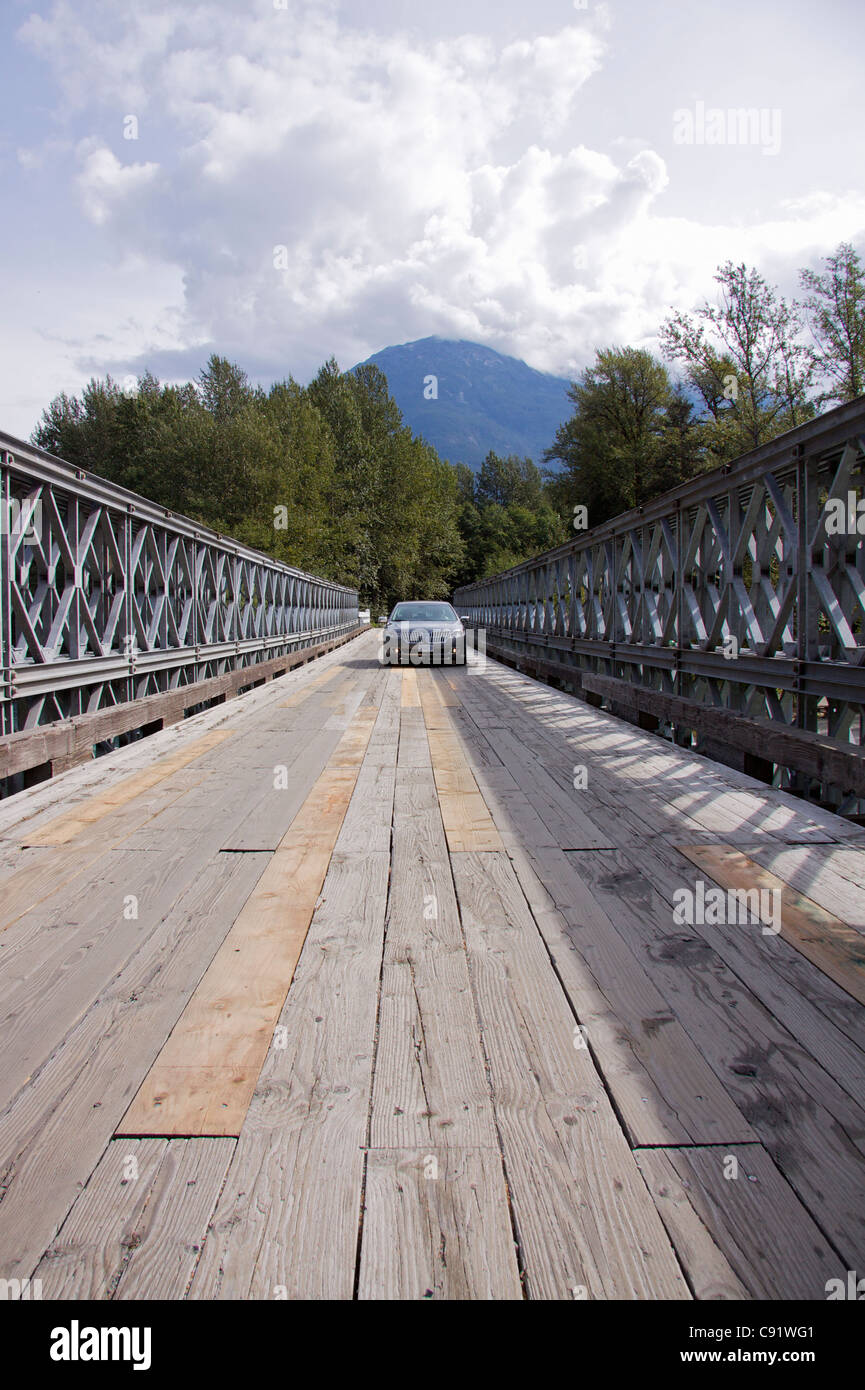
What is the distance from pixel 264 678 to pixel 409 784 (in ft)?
25.5

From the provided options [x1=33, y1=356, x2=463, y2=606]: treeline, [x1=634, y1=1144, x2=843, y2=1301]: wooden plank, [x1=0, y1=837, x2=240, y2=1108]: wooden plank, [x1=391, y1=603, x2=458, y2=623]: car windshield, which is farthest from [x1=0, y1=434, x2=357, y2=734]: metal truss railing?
[x1=33, y1=356, x2=463, y2=606]: treeline

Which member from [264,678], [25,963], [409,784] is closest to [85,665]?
[409,784]

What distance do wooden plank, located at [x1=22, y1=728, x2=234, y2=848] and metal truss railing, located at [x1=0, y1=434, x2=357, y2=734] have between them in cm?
68

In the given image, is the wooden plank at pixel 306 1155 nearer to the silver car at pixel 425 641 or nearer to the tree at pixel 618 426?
the silver car at pixel 425 641

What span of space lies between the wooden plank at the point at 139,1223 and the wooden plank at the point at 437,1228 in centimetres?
29

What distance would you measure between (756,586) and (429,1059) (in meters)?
4.15

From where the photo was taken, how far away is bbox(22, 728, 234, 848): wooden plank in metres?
3.79

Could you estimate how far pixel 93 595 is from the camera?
627cm

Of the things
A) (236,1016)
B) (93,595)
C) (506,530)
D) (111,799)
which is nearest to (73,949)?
(236,1016)

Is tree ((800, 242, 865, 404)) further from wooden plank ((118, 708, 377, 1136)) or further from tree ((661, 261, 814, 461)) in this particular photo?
wooden plank ((118, 708, 377, 1136))

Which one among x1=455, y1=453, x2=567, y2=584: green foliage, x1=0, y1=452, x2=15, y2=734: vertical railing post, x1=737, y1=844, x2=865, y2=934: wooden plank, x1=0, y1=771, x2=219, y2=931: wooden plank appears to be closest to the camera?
x1=737, y1=844, x2=865, y2=934: wooden plank

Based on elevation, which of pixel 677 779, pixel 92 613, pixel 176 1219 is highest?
pixel 92 613

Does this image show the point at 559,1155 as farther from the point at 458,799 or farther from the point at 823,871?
the point at 458,799

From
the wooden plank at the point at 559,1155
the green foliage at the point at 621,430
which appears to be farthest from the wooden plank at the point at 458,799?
the green foliage at the point at 621,430
